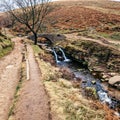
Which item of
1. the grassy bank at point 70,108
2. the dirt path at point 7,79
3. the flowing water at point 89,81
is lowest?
the flowing water at point 89,81

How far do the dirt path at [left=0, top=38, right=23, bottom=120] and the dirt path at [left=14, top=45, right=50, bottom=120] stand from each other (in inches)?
40.0

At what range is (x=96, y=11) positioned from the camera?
270ft

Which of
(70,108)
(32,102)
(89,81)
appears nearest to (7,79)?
(32,102)

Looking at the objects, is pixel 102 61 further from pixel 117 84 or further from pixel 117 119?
pixel 117 119

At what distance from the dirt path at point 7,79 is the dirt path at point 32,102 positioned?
1.02m

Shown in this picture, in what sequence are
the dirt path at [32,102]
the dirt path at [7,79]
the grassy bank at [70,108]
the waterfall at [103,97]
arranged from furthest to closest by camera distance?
the waterfall at [103,97]
the dirt path at [7,79]
the dirt path at [32,102]
the grassy bank at [70,108]

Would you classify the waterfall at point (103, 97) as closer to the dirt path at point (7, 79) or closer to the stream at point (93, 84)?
the stream at point (93, 84)

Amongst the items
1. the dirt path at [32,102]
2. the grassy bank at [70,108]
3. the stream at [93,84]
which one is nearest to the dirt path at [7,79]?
the dirt path at [32,102]

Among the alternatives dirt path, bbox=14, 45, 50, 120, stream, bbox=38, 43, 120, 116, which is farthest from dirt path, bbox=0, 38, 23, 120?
stream, bbox=38, 43, 120, 116

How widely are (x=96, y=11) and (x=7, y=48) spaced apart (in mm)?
47856

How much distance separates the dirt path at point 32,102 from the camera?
1506 centimetres

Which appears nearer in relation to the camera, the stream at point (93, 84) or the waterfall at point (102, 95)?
the stream at point (93, 84)

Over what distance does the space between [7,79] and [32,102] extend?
8.10 meters

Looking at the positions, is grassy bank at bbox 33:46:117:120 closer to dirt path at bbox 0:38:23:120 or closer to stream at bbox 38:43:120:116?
dirt path at bbox 0:38:23:120
